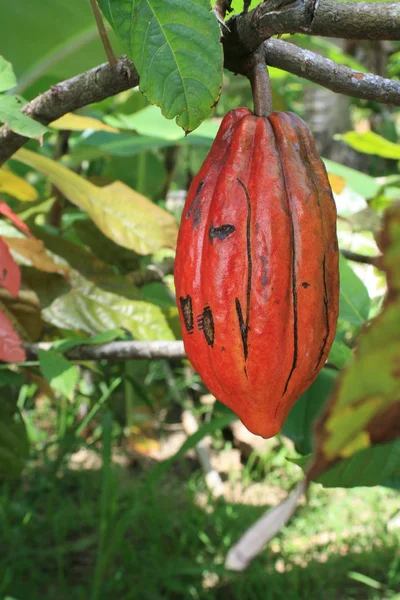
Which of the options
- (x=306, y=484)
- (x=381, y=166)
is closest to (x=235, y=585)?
(x=306, y=484)

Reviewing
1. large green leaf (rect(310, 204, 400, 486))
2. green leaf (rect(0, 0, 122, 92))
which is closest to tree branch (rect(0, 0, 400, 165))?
large green leaf (rect(310, 204, 400, 486))

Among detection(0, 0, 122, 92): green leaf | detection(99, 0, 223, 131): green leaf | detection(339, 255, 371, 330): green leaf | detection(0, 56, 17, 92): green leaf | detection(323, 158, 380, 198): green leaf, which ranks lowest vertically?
detection(323, 158, 380, 198): green leaf

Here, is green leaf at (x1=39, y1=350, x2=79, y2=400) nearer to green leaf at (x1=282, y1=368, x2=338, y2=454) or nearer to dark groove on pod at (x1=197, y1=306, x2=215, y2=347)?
green leaf at (x1=282, y1=368, x2=338, y2=454)

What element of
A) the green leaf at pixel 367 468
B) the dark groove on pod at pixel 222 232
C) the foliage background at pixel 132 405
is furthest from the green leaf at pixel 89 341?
the dark groove on pod at pixel 222 232

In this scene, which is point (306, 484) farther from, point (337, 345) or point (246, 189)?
point (337, 345)

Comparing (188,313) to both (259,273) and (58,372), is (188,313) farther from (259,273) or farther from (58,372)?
(58,372)

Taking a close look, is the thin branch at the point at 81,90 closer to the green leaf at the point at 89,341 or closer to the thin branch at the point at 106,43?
the thin branch at the point at 106,43

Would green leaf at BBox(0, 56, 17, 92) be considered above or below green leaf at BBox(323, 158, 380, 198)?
above
